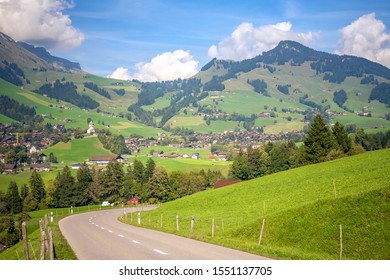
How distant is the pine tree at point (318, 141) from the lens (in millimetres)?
92875

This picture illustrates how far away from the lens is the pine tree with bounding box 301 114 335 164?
92.9 meters

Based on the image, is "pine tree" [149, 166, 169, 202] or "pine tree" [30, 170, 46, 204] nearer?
"pine tree" [149, 166, 169, 202]

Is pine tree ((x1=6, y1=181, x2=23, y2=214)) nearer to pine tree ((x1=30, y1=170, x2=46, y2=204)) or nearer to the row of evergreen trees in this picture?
pine tree ((x1=30, y1=170, x2=46, y2=204))

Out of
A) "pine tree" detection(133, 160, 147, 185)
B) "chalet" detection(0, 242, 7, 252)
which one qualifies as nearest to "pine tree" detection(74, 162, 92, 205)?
"pine tree" detection(133, 160, 147, 185)

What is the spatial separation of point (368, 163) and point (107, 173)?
107113 mm

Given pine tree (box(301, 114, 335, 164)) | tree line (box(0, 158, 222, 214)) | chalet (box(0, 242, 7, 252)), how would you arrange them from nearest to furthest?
chalet (box(0, 242, 7, 252)), pine tree (box(301, 114, 335, 164)), tree line (box(0, 158, 222, 214))

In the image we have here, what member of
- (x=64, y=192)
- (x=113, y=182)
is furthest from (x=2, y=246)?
(x=113, y=182)

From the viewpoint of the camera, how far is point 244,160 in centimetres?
13912

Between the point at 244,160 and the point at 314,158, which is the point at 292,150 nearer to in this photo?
the point at 244,160

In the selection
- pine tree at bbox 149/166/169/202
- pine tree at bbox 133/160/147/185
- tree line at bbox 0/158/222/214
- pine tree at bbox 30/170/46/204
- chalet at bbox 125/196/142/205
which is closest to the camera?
tree line at bbox 0/158/222/214

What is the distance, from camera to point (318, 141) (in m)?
93.8

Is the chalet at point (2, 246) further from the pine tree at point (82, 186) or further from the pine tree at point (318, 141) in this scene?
the pine tree at point (318, 141)
